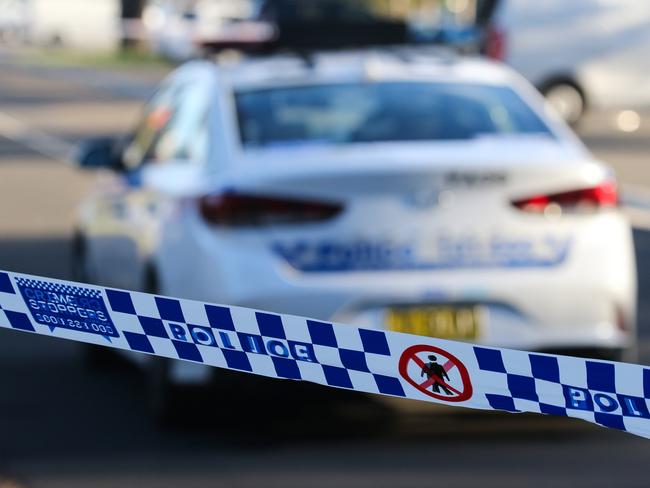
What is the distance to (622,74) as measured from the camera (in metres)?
26.5

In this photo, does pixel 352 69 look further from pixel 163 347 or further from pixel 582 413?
pixel 582 413

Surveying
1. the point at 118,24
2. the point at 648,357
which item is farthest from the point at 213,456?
the point at 118,24

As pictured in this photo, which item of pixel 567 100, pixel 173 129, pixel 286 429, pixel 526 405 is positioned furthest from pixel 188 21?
pixel 526 405

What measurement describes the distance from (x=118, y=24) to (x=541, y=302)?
169 feet

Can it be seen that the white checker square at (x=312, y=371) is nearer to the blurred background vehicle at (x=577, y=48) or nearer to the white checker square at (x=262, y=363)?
the white checker square at (x=262, y=363)

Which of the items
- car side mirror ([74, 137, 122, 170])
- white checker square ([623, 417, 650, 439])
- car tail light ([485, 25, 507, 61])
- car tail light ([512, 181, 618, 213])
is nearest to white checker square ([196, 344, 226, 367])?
white checker square ([623, 417, 650, 439])

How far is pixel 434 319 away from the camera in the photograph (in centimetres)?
710

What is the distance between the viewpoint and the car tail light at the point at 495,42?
86.7 ft

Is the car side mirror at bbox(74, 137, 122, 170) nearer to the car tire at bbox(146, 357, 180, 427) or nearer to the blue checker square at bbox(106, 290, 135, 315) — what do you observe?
the car tire at bbox(146, 357, 180, 427)

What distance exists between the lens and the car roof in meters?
8.10

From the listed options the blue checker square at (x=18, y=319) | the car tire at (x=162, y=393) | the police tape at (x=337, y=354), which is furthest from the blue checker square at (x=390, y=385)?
the car tire at (x=162, y=393)

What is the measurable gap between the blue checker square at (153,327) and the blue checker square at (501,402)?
81 centimetres

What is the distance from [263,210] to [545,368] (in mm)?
3353

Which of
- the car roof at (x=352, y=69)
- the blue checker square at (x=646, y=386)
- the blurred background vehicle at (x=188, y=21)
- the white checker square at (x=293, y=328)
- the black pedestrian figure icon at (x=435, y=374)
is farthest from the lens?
the blurred background vehicle at (x=188, y=21)
